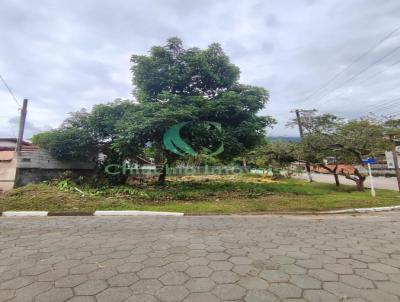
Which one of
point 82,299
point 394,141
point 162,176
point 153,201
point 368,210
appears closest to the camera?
point 82,299

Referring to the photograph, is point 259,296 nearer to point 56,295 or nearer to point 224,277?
point 224,277

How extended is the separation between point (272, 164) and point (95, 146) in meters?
11.2

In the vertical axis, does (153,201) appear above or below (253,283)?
above

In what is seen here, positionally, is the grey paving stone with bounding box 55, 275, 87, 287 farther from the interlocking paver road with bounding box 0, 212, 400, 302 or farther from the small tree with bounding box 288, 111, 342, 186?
the small tree with bounding box 288, 111, 342, 186

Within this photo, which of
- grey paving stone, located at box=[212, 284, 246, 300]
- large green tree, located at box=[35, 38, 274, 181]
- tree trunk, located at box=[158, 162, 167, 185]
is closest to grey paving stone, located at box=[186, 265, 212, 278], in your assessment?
grey paving stone, located at box=[212, 284, 246, 300]

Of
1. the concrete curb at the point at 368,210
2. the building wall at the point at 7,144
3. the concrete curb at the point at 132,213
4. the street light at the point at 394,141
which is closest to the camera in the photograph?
the concrete curb at the point at 132,213

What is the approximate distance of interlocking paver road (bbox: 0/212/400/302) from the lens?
2770 mm

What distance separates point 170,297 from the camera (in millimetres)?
2674

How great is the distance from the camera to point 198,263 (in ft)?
11.8

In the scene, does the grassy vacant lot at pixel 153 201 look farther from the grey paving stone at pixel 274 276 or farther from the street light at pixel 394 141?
the grey paving stone at pixel 274 276

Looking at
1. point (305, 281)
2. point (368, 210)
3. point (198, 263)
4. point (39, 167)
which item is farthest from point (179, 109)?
point (305, 281)

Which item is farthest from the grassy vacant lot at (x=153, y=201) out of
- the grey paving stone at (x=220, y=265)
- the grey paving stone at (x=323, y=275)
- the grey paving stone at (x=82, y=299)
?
the grey paving stone at (x=82, y=299)

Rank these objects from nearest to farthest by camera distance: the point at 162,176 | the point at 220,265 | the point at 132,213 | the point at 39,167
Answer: the point at 220,265
the point at 132,213
the point at 39,167
the point at 162,176

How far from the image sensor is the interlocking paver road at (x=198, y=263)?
9.09 ft
